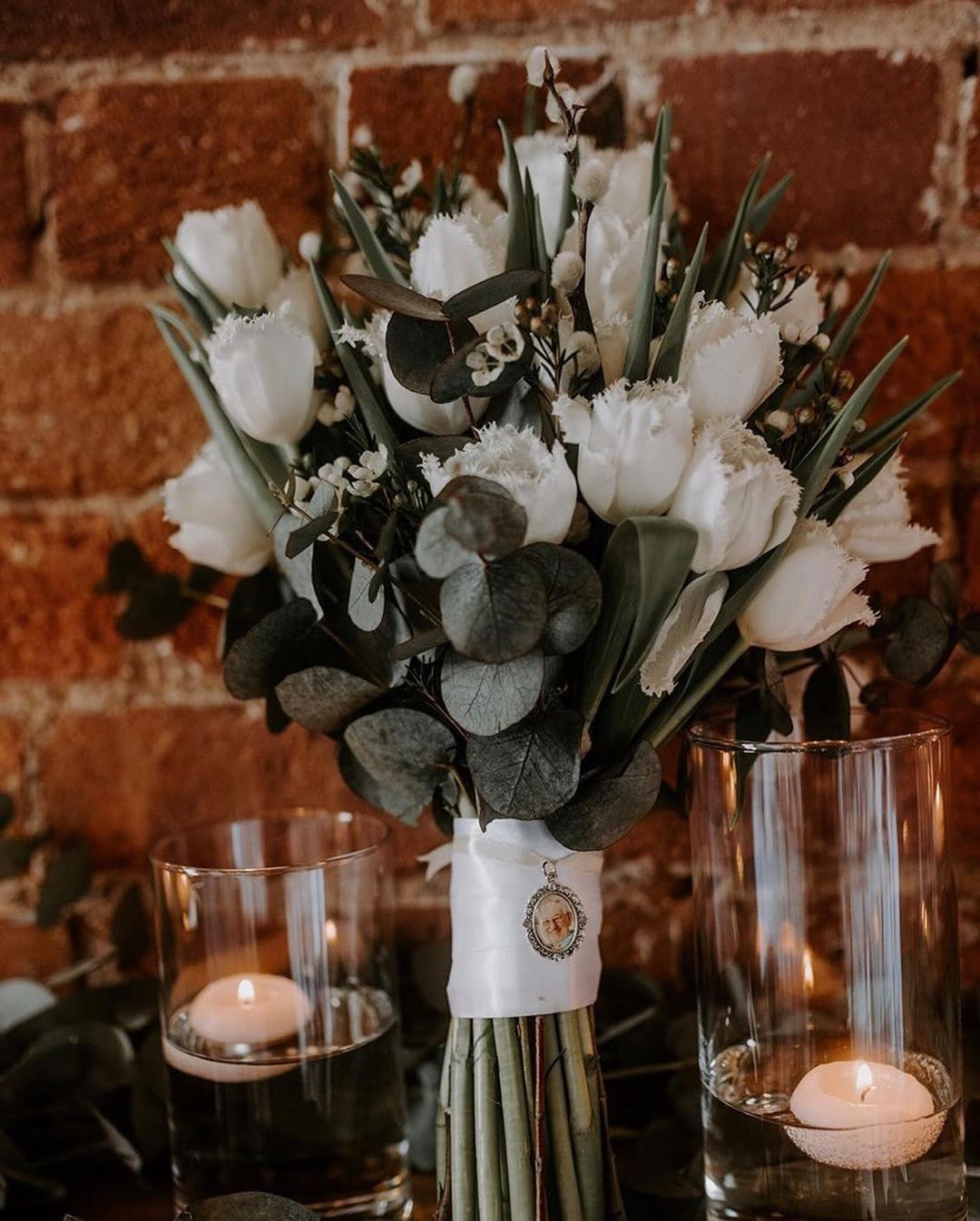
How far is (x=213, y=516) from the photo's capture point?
0.58m

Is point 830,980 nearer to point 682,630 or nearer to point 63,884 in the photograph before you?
point 682,630

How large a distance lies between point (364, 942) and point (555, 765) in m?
0.20

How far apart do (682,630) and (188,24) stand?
1.66ft

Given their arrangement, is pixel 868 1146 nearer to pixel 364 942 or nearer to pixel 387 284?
pixel 364 942

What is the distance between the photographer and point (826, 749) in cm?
52

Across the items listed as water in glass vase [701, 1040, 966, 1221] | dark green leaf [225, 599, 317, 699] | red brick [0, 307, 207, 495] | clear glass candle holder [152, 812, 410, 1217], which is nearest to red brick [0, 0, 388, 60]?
red brick [0, 307, 207, 495]

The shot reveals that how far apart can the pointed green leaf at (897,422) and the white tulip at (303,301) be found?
263 mm

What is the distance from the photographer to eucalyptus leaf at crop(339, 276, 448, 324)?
0.47 m

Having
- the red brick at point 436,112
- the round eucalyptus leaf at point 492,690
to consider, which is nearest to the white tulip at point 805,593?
the round eucalyptus leaf at point 492,690

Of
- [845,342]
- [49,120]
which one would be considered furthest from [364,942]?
[49,120]

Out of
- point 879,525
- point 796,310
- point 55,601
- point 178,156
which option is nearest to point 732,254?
point 796,310

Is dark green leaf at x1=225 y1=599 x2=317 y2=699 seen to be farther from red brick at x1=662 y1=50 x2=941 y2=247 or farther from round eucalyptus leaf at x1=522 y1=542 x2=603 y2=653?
red brick at x1=662 y1=50 x2=941 y2=247

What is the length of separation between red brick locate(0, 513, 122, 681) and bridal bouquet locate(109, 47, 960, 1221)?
188 millimetres

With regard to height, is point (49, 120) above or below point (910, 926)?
above
